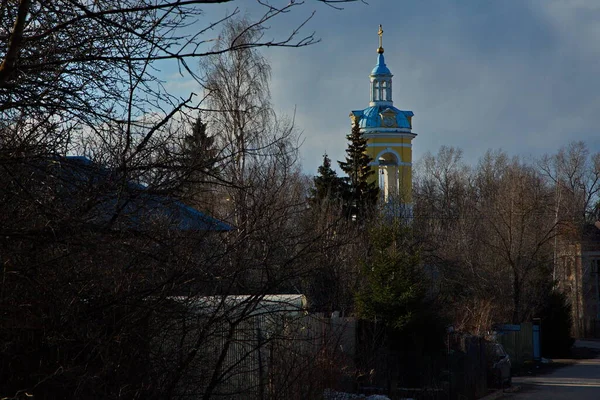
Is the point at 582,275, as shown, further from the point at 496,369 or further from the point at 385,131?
the point at 496,369

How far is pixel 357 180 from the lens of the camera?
40.0m

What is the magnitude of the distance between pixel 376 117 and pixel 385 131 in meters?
1.29

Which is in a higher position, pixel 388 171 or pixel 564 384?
pixel 388 171

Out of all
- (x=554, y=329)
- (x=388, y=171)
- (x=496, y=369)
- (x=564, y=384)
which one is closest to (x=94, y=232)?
(x=496, y=369)

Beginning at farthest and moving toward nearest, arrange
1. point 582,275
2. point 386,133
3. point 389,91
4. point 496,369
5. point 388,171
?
1. point 582,275
2. point 389,91
3. point 386,133
4. point 388,171
5. point 496,369

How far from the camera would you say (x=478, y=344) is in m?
18.4

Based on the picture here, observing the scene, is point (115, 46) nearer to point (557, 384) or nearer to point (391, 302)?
point (391, 302)

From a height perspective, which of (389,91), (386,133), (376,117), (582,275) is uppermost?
(389,91)

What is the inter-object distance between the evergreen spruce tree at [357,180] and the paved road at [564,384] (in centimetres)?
870

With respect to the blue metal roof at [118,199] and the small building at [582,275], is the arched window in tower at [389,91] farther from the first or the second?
the blue metal roof at [118,199]

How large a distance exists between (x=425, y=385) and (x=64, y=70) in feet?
39.4

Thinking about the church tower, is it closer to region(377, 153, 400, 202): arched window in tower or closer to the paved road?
region(377, 153, 400, 202): arched window in tower

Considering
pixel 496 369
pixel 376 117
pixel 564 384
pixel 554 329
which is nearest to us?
pixel 496 369

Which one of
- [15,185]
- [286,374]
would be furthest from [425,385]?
[15,185]
